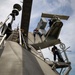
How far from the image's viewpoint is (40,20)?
59.8ft

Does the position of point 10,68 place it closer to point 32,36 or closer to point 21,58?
point 21,58

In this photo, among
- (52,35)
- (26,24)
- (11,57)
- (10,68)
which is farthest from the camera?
(52,35)

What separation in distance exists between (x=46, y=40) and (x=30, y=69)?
1047 centimetres

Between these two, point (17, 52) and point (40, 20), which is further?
point (40, 20)

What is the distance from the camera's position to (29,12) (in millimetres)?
11633

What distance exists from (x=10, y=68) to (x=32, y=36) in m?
11.5

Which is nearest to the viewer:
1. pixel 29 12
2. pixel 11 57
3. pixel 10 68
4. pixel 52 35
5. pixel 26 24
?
pixel 10 68

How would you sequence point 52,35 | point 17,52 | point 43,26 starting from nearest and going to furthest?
point 17,52 → point 52,35 → point 43,26

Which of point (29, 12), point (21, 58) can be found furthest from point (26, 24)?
point (21, 58)

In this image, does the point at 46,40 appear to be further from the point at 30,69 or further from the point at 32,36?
the point at 30,69

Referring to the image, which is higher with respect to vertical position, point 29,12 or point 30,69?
point 29,12

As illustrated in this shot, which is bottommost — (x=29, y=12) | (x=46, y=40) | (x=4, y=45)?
(x=46, y=40)

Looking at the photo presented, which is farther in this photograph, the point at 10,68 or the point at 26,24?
the point at 26,24

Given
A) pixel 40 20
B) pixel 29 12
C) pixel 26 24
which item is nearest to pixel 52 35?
pixel 40 20
